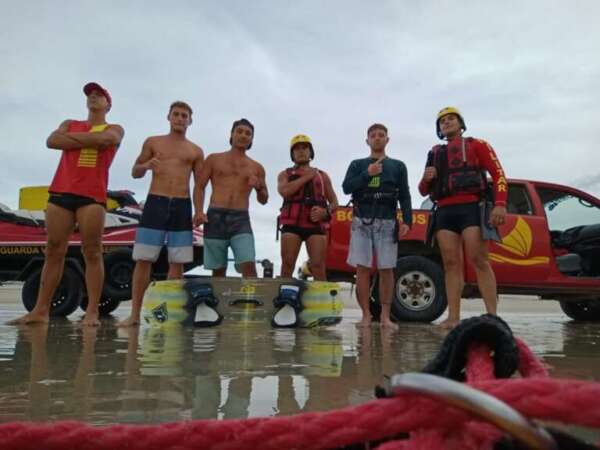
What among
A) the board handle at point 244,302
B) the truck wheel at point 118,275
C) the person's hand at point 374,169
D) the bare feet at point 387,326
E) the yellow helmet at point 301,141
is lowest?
the bare feet at point 387,326

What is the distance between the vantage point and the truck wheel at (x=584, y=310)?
26.6 ft

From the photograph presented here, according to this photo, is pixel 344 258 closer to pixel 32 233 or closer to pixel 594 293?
pixel 594 293

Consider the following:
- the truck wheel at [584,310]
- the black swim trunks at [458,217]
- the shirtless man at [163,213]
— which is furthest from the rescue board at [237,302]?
the truck wheel at [584,310]

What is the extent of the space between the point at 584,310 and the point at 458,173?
17.5ft

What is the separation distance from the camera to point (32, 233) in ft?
21.8

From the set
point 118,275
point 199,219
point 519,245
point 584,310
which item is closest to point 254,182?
point 199,219

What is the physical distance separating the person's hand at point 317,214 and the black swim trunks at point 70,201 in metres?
1.92

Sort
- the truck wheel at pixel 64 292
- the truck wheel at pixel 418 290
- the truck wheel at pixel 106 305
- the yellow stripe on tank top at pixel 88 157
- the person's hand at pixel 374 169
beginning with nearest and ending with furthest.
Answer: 1. the yellow stripe on tank top at pixel 88 157
2. the person's hand at pixel 374 169
3. the truck wheel at pixel 418 290
4. the truck wheel at pixel 64 292
5. the truck wheel at pixel 106 305

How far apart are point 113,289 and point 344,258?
293cm

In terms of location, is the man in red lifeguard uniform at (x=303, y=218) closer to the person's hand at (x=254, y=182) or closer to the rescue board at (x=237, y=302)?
the person's hand at (x=254, y=182)

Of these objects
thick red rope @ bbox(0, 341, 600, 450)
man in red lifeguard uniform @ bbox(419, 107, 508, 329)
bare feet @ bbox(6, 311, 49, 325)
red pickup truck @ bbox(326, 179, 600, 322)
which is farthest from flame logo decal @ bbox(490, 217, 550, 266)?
thick red rope @ bbox(0, 341, 600, 450)

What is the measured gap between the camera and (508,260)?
5906mm

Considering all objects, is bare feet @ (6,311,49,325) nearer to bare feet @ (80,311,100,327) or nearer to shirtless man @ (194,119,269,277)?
bare feet @ (80,311,100,327)

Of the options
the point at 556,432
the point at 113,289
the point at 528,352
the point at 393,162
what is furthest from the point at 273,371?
the point at 113,289
